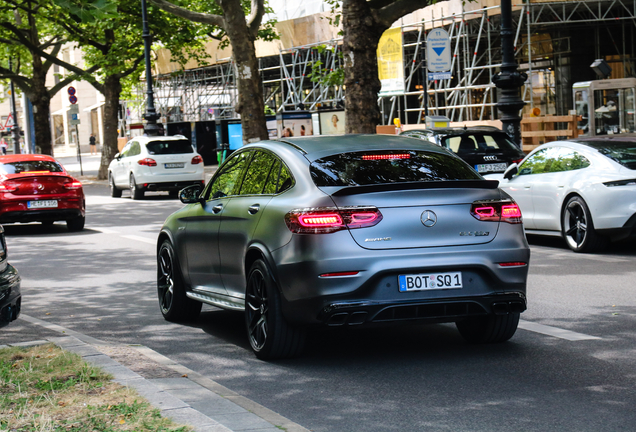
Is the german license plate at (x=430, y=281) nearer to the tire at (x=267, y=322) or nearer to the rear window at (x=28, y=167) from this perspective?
the tire at (x=267, y=322)

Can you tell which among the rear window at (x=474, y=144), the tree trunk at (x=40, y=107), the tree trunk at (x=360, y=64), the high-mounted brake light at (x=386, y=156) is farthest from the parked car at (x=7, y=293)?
the tree trunk at (x=40, y=107)

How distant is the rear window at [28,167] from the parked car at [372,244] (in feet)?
38.6

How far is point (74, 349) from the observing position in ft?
21.3

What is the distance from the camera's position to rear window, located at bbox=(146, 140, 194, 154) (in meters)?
26.3

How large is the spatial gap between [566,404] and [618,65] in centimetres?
3203

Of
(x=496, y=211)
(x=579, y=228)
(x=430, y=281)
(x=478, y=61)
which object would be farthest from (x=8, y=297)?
(x=478, y=61)

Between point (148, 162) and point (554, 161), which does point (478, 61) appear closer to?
point (148, 162)

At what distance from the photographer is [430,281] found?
615 centimetres

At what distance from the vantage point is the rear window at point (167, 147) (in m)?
26.3

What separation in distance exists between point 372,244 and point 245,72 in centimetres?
1962

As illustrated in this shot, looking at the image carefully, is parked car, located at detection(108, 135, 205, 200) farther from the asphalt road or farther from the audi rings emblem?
the audi rings emblem

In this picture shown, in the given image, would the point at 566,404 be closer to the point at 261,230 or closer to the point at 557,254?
the point at 261,230

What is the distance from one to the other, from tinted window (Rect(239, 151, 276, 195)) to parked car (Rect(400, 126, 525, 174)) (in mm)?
10773

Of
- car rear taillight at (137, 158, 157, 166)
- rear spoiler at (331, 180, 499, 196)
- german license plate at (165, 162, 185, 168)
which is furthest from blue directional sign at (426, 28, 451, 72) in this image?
rear spoiler at (331, 180, 499, 196)
